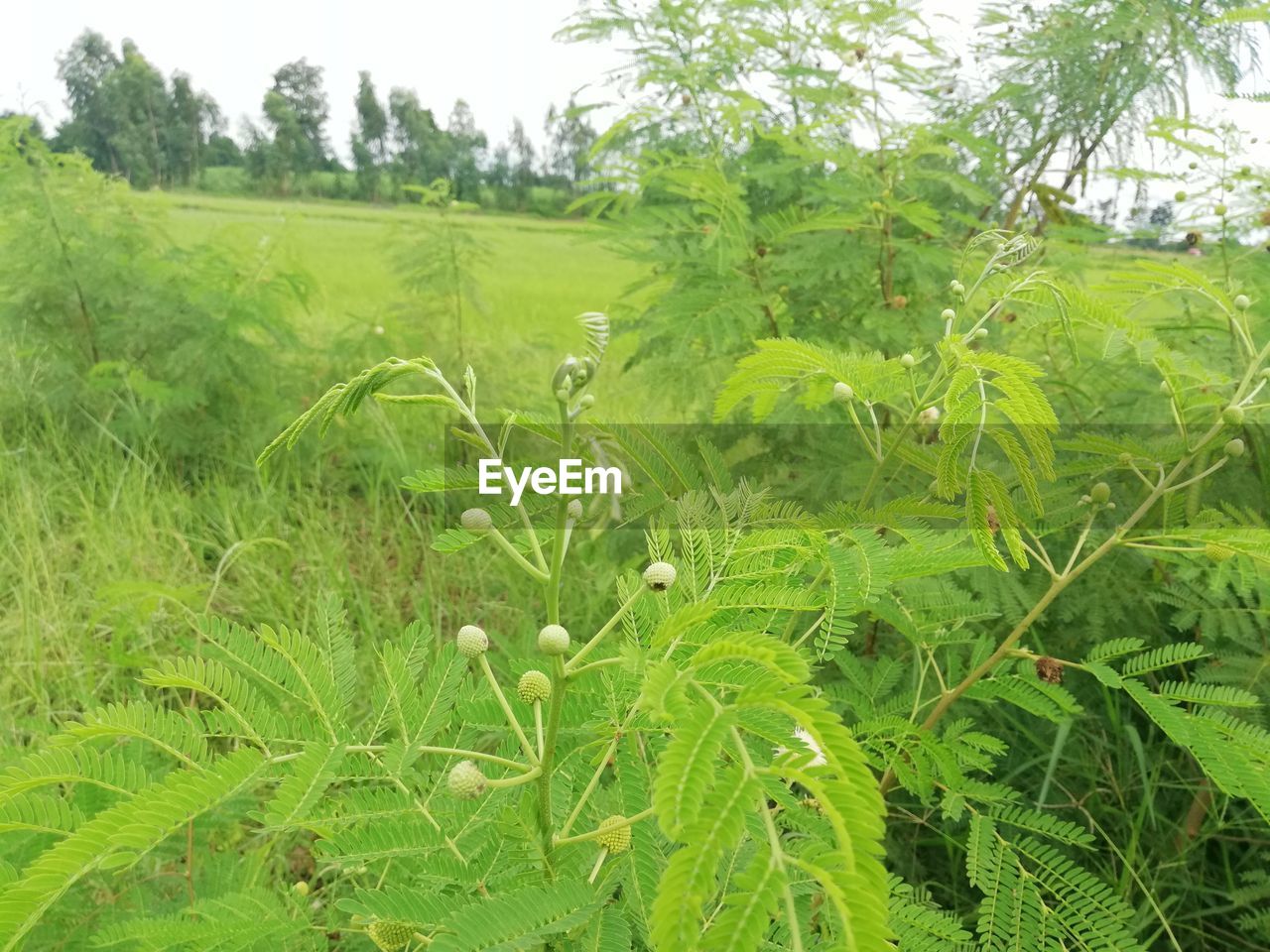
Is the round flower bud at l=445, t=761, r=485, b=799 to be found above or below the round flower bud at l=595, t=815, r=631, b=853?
above

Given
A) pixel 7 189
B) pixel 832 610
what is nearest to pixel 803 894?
pixel 832 610

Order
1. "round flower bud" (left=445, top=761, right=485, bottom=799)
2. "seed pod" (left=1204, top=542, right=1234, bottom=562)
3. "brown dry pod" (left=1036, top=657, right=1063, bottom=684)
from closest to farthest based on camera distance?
"round flower bud" (left=445, top=761, right=485, bottom=799) < "seed pod" (left=1204, top=542, right=1234, bottom=562) < "brown dry pod" (left=1036, top=657, right=1063, bottom=684)

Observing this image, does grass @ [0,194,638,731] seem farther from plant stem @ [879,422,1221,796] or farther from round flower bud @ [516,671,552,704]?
plant stem @ [879,422,1221,796]

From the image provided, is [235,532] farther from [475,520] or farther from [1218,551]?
[1218,551]

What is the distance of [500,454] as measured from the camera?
604mm

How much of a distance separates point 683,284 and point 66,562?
7.47 feet

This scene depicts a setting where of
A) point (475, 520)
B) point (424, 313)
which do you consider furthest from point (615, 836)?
point (424, 313)

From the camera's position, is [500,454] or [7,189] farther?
[7,189]

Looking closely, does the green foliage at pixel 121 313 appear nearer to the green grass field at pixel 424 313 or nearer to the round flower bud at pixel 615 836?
the green grass field at pixel 424 313

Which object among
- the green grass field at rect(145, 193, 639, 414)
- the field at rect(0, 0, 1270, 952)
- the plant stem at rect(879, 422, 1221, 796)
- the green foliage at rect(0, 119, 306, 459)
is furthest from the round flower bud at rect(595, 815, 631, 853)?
the green foliage at rect(0, 119, 306, 459)

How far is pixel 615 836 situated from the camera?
0.64 m

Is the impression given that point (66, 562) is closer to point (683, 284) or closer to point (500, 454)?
point (683, 284)

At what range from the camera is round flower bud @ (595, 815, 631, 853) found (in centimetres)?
64

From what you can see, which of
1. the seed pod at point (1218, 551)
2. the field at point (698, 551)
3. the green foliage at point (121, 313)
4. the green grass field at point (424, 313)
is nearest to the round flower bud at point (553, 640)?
the field at point (698, 551)
